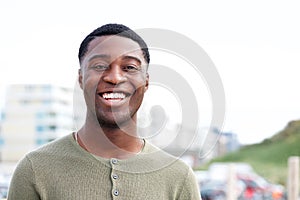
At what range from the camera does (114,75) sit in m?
1.58

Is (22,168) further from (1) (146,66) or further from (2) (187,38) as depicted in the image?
(2) (187,38)

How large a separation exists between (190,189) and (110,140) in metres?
0.25

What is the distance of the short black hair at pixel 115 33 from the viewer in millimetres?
1637

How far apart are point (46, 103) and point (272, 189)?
16.6m

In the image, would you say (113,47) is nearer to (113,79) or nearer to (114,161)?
(113,79)

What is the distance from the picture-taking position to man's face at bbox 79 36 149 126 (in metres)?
1.58

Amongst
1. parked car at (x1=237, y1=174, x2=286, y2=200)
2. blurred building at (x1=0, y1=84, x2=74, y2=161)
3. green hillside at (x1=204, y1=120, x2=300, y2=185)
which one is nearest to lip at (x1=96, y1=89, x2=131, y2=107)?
parked car at (x1=237, y1=174, x2=286, y2=200)

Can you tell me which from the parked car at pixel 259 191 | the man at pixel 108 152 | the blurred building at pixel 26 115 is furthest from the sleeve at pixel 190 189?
the blurred building at pixel 26 115

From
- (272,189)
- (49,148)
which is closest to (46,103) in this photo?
(272,189)

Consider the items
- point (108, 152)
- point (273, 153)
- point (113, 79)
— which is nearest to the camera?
point (113, 79)

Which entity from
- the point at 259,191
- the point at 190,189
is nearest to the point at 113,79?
the point at 190,189

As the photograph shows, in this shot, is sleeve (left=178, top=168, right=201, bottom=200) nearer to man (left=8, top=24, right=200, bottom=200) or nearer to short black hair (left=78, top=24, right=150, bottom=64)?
man (left=8, top=24, right=200, bottom=200)

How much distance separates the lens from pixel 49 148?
1729 millimetres

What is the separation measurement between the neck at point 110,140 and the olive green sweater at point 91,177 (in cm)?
2
